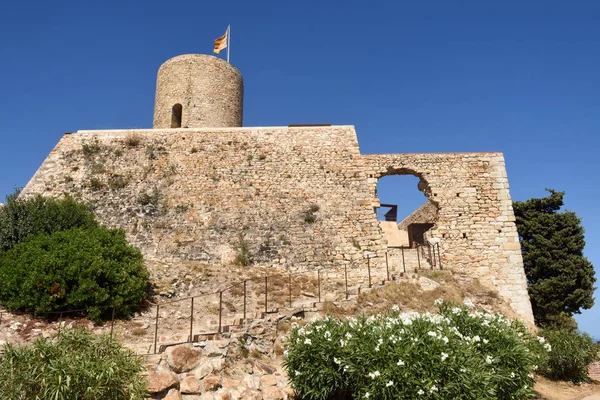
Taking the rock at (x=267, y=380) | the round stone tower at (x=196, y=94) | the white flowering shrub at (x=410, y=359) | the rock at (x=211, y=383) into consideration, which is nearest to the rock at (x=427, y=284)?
the white flowering shrub at (x=410, y=359)

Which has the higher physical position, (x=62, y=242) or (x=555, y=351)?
(x=62, y=242)

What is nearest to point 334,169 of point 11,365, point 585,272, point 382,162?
point 382,162

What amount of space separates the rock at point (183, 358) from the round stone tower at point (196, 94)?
14.3 m

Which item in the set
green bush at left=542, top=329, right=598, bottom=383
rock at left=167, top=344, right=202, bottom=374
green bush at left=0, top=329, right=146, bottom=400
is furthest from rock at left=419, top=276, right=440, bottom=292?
green bush at left=0, top=329, right=146, bottom=400

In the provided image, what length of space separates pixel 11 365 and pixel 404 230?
21443 millimetres

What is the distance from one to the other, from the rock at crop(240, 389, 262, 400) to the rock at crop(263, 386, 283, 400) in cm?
11

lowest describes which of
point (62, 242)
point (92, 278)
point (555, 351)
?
point (555, 351)

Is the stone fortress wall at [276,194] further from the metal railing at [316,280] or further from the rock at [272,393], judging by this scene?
the rock at [272,393]

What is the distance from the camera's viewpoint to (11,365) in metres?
5.71

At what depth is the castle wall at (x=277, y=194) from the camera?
597 inches

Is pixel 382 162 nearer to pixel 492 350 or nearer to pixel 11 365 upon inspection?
pixel 492 350

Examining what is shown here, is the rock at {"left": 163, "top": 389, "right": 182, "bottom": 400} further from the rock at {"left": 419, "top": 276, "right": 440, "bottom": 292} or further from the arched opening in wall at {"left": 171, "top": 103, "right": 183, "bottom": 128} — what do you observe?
the arched opening in wall at {"left": 171, "top": 103, "right": 183, "bottom": 128}

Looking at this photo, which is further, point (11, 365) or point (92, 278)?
point (92, 278)

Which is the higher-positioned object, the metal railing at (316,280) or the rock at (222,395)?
the metal railing at (316,280)
